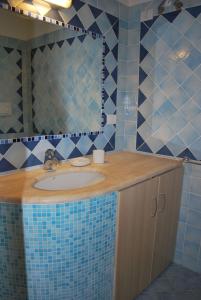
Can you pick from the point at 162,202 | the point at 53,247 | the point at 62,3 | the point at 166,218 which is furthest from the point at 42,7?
the point at 166,218

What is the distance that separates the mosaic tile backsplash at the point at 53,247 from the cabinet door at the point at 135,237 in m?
0.13

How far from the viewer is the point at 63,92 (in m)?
1.65

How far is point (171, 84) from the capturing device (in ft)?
5.99

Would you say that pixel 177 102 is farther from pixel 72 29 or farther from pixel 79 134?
pixel 72 29

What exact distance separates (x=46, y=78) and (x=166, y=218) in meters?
1.29

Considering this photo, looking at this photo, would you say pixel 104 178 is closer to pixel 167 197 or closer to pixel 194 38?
pixel 167 197

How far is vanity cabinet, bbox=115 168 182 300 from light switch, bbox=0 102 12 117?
0.80 m

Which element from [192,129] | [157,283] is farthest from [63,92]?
[157,283]

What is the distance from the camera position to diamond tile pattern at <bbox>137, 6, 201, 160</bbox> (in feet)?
5.58

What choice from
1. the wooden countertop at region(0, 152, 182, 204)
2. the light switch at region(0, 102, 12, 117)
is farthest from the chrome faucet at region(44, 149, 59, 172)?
the light switch at region(0, 102, 12, 117)

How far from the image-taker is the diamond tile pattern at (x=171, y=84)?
1700 mm

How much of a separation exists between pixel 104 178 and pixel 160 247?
0.80m

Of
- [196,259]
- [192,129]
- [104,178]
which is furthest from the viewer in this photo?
[196,259]

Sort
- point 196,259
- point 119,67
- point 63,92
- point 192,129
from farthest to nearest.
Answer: point 119,67, point 196,259, point 192,129, point 63,92
